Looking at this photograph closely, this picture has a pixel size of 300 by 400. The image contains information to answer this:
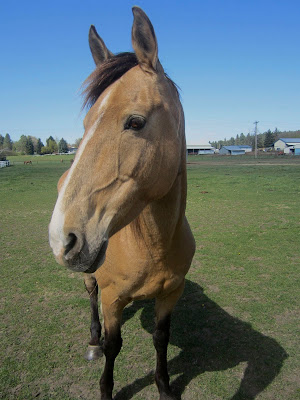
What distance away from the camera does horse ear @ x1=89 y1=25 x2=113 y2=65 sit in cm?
196

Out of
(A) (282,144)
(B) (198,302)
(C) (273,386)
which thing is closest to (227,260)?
(B) (198,302)

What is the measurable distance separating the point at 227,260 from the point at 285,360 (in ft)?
9.39

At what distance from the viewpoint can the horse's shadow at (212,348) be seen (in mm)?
2848

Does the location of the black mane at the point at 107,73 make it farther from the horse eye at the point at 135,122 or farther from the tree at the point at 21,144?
the tree at the point at 21,144

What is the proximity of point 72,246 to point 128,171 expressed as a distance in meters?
0.47

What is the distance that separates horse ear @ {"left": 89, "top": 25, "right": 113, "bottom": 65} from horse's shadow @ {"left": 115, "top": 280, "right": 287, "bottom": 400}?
292 cm

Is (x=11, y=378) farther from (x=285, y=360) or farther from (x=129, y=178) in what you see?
(x=285, y=360)

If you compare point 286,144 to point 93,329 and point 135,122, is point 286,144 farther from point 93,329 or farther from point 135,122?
point 135,122

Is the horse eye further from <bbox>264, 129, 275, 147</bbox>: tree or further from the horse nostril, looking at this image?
<bbox>264, 129, 275, 147</bbox>: tree

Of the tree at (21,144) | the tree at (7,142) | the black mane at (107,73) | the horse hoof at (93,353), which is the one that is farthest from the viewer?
the tree at (7,142)

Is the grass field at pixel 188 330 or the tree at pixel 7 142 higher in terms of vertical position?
the tree at pixel 7 142

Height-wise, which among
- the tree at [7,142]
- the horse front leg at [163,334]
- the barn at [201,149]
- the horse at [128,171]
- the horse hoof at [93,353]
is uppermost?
the tree at [7,142]

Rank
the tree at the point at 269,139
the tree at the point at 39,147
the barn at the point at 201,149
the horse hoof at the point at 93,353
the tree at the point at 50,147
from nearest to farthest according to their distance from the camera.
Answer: the horse hoof at the point at 93,353 < the barn at the point at 201,149 < the tree at the point at 269,139 < the tree at the point at 39,147 < the tree at the point at 50,147

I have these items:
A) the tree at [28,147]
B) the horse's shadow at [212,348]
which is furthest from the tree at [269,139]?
the horse's shadow at [212,348]
